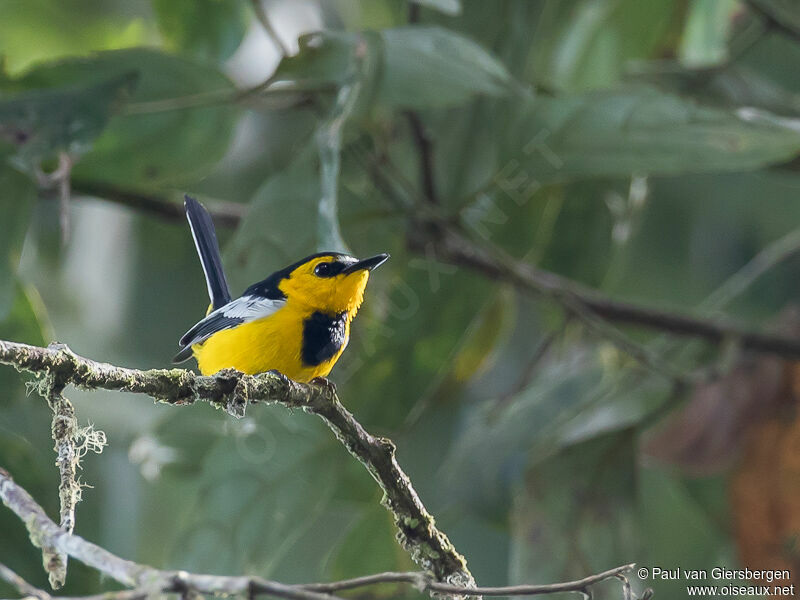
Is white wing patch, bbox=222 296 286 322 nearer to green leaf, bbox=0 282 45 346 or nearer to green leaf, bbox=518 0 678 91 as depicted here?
green leaf, bbox=0 282 45 346

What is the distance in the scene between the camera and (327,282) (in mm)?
1428

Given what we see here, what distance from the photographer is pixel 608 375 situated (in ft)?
8.45

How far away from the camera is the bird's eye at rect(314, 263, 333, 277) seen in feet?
4.61

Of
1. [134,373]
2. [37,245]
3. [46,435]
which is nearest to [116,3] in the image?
[37,245]

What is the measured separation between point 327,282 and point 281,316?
0.29 ft

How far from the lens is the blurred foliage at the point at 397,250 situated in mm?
2016

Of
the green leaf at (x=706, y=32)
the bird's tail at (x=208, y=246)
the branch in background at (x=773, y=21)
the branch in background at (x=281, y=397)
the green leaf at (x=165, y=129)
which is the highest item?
the green leaf at (x=706, y=32)

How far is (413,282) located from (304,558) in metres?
1.21

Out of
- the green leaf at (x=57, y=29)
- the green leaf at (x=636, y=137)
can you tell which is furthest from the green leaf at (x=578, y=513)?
the green leaf at (x=57, y=29)

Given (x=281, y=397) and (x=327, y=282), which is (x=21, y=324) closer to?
(x=327, y=282)

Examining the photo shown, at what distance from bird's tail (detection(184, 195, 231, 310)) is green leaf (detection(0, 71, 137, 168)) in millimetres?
652

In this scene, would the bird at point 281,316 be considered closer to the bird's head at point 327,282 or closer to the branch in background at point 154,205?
the bird's head at point 327,282

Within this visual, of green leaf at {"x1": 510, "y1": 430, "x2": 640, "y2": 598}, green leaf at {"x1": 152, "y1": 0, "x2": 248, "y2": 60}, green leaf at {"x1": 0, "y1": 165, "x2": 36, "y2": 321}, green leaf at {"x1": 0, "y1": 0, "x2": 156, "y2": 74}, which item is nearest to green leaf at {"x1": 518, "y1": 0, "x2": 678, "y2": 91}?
green leaf at {"x1": 152, "y1": 0, "x2": 248, "y2": 60}

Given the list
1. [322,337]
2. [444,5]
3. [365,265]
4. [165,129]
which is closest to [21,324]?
[165,129]
